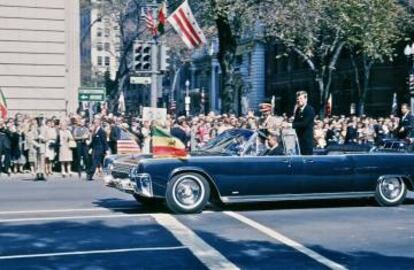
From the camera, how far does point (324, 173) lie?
12.5 meters

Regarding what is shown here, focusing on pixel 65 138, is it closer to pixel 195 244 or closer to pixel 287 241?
pixel 195 244

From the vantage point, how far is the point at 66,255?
333 inches

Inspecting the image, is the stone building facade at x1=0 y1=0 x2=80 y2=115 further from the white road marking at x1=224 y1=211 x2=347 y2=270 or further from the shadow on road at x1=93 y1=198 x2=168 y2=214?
the white road marking at x1=224 y1=211 x2=347 y2=270

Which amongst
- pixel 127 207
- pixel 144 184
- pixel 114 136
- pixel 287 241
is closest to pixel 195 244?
pixel 287 241

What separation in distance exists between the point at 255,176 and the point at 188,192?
1.10 metres

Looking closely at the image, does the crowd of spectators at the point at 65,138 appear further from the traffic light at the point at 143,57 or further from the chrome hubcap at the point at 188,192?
the chrome hubcap at the point at 188,192

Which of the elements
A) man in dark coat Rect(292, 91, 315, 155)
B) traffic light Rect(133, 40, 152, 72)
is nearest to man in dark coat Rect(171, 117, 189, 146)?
traffic light Rect(133, 40, 152, 72)

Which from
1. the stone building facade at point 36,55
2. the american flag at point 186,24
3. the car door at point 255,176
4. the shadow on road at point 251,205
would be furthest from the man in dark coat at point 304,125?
the stone building facade at point 36,55

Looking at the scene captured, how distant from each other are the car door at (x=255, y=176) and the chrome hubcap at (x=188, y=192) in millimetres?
371

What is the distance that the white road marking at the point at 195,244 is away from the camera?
314 inches

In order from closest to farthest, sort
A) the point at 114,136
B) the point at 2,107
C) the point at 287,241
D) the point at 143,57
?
the point at 287,241
the point at 143,57
the point at 114,136
the point at 2,107

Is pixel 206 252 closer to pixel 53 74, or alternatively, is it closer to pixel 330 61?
pixel 53 74

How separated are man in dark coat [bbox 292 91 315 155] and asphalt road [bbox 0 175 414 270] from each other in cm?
104

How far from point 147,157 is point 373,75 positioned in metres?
43.9
